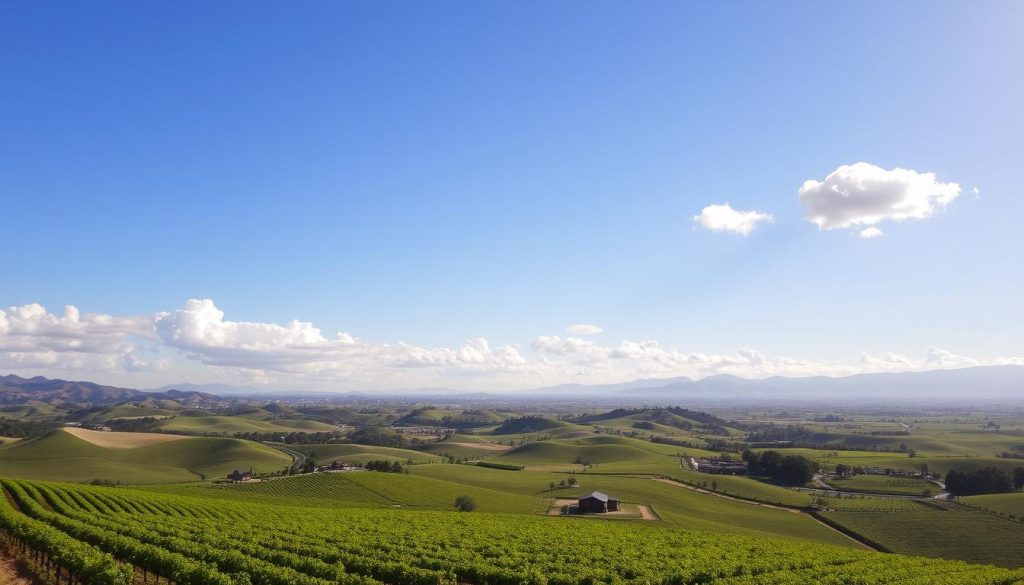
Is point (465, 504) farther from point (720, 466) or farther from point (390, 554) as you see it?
point (720, 466)

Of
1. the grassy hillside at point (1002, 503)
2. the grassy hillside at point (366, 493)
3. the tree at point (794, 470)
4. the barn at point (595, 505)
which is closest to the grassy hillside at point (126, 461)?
the grassy hillside at point (366, 493)

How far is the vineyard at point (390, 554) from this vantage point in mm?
34688

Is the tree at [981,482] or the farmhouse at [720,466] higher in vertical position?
the tree at [981,482]

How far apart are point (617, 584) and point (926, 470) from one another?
17077 cm

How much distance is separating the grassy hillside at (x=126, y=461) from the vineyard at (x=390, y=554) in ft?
332

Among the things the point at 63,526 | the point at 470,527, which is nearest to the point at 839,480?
the point at 470,527

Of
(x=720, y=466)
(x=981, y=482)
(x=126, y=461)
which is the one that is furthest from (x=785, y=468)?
(x=126, y=461)

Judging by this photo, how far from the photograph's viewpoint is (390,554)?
40.5m

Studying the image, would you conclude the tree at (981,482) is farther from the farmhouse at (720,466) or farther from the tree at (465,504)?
the tree at (465,504)

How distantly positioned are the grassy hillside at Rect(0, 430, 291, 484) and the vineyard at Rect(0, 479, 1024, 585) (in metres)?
101

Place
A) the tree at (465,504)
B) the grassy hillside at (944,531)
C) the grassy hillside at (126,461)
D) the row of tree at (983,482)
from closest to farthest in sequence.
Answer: the grassy hillside at (944,531), the tree at (465,504), the row of tree at (983,482), the grassy hillside at (126,461)

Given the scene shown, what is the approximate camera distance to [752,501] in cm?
12381

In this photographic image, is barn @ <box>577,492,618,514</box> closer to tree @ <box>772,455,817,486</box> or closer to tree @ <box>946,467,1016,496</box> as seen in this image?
tree @ <box>772,455,817,486</box>

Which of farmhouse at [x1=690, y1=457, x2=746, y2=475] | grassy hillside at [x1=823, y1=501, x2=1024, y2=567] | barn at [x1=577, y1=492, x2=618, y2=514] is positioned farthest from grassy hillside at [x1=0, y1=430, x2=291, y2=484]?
grassy hillside at [x1=823, y1=501, x2=1024, y2=567]
